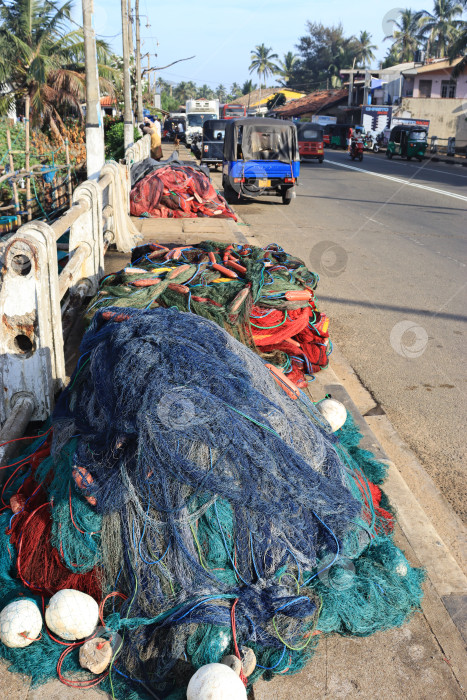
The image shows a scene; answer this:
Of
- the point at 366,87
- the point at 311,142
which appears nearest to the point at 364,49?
the point at 366,87

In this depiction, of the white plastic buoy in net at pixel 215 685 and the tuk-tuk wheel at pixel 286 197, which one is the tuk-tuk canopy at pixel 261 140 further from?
the white plastic buoy in net at pixel 215 685

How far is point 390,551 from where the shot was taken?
2988mm

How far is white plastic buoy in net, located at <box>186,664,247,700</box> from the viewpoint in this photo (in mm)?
2162

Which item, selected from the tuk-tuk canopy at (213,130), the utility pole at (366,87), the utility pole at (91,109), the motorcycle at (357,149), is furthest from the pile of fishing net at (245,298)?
the utility pole at (366,87)

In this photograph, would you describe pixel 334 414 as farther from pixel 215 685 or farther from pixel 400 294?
pixel 400 294

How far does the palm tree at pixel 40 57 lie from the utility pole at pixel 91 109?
50.3ft

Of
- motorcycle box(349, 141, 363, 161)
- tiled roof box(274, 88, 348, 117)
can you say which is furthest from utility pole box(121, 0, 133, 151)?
tiled roof box(274, 88, 348, 117)

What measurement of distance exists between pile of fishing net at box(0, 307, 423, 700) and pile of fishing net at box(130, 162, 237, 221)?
9.99 metres

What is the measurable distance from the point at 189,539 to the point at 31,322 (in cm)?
188

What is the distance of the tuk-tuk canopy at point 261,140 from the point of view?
17000mm

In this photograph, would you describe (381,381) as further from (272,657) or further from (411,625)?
(272,657)

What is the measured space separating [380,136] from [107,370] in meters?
47.3

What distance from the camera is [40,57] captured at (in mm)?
25516

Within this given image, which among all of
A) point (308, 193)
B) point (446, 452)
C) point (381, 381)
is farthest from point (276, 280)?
point (308, 193)
